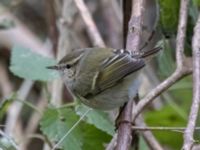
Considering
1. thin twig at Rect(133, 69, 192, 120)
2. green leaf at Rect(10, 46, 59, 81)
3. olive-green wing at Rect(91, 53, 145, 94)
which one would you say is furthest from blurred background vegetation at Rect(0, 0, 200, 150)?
thin twig at Rect(133, 69, 192, 120)

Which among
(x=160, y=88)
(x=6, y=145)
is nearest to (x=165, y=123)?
(x=160, y=88)

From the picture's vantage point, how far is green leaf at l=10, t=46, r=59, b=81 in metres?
3.36

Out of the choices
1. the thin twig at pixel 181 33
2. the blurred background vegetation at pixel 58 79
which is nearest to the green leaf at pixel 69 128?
the blurred background vegetation at pixel 58 79

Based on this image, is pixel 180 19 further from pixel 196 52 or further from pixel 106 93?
pixel 106 93

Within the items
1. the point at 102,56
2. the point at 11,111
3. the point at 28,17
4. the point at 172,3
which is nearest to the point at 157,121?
the point at 102,56

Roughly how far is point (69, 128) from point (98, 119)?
190 millimetres

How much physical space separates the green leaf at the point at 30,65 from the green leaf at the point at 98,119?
1.01 ft

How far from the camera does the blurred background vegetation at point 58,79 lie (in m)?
3.08

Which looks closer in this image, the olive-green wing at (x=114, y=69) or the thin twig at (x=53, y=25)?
the olive-green wing at (x=114, y=69)

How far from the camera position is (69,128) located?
3014 millimetres

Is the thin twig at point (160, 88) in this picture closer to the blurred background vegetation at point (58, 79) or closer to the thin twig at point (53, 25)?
the blurred background vegetation at point (58, 79)

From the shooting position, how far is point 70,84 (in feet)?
11.1

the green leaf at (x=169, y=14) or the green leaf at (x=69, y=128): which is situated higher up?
the green leaf at (x=169, y=14)

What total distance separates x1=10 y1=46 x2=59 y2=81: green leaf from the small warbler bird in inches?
2.8
